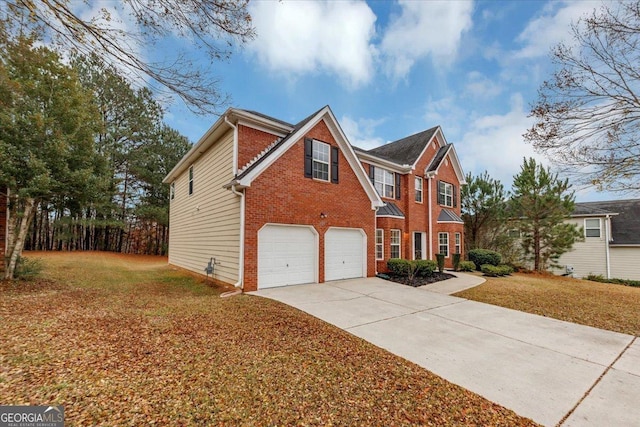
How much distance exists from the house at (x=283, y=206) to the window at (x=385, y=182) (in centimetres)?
6

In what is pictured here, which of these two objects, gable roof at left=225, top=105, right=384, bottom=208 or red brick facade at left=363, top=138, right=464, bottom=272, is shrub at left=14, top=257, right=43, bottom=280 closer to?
gable roof at left=225, top=105, right=384, bottom=208

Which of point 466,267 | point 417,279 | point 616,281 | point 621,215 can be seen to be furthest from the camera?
point 621,215

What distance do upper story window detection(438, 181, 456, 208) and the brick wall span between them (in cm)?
777

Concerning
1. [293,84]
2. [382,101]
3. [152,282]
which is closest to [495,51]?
[382,101]

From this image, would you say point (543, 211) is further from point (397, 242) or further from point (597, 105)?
point (597, 105)

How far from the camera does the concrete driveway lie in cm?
326

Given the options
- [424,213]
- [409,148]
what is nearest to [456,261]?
[424,213]

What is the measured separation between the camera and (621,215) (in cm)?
2138

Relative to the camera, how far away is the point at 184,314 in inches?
242

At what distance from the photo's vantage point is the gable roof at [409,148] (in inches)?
660

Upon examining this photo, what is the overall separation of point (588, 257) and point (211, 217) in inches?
1020

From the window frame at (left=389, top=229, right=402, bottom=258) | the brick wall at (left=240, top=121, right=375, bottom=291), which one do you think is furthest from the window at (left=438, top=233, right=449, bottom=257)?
the brick wall at (left=240, top=121, right=375, bottom=291)

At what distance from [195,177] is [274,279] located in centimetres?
721

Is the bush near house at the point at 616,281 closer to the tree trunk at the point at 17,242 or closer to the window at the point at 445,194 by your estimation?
the window at the point at 445,194
